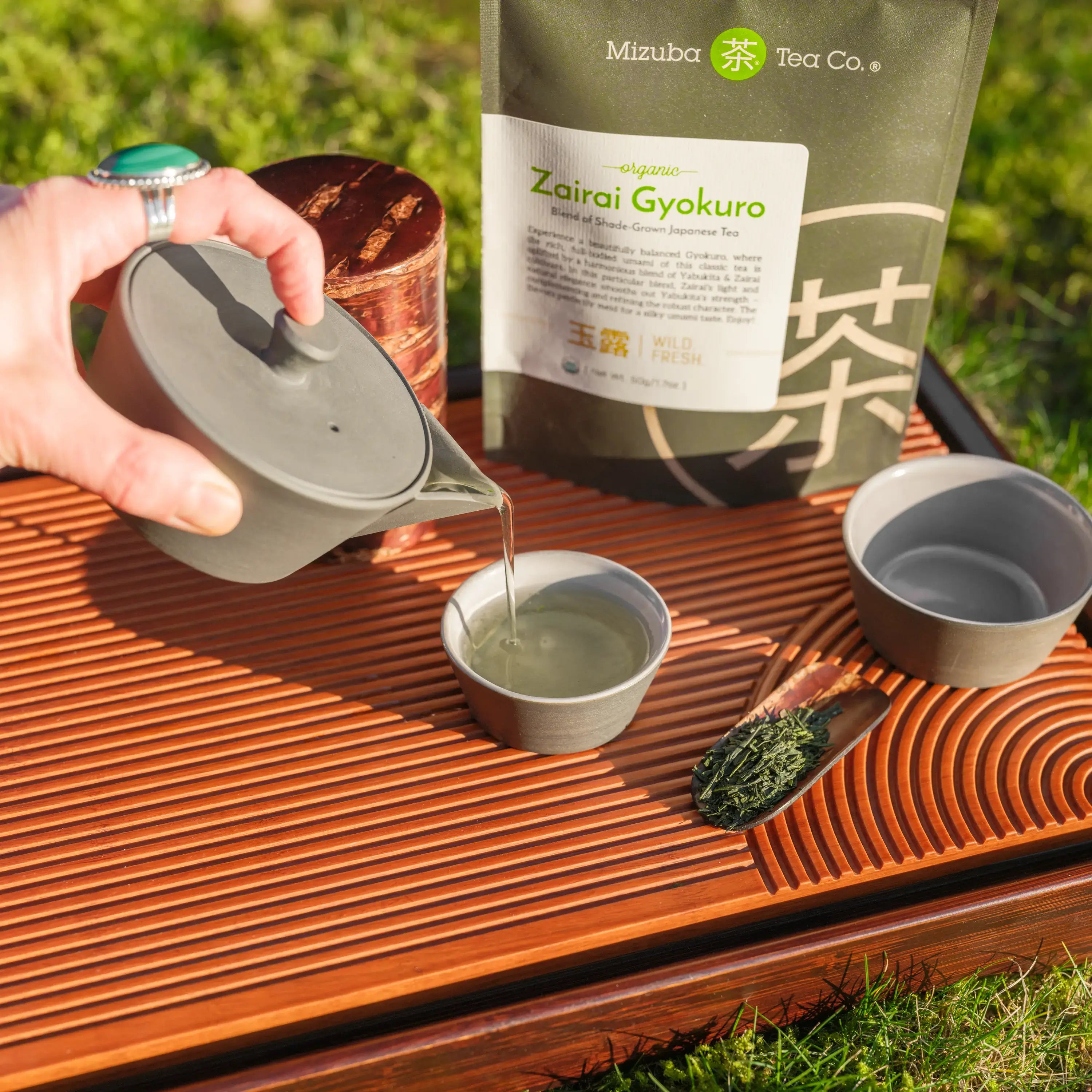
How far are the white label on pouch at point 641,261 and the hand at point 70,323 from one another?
0.32 metres

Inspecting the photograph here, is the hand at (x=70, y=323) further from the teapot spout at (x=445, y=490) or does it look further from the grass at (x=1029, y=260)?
the grass at (x=1029, y=260)

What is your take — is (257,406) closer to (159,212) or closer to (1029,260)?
(159,212)

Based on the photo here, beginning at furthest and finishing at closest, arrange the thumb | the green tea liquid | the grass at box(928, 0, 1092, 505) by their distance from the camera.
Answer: the grass at box(928, 0, 1092, 505), the green tea liquid, the thumb

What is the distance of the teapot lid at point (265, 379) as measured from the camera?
0.79 metres

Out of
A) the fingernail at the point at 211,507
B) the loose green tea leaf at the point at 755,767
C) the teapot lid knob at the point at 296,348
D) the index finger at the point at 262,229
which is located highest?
the index finger at the point at 262,229

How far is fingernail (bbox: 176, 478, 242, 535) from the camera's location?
774 millimetres

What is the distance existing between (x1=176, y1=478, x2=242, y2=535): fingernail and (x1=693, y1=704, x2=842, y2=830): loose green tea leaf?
1.48 ft

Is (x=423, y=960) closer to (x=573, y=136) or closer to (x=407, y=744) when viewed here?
(x=407, y=744)

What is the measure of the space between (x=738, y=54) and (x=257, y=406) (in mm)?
536

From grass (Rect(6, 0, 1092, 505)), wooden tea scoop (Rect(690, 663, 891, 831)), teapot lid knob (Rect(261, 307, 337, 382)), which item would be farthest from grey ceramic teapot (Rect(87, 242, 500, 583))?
grass (Rect(6, 0, 1092, 505))

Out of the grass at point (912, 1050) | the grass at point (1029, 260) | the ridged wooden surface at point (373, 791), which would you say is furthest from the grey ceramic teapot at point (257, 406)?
the grass at point (1029, 260)

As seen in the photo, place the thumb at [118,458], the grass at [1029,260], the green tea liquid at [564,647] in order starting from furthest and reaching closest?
the grass at [1029,260], the green tea liquid at [564,647], the thumb at [118,458]

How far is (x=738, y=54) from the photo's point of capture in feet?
3.41

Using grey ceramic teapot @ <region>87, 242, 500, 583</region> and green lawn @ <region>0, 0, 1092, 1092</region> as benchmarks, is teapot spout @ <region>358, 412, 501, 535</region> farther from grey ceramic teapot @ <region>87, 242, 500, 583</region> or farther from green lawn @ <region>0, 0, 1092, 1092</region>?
green lawn @ <region>0, 0, 1092, 1092</region>
